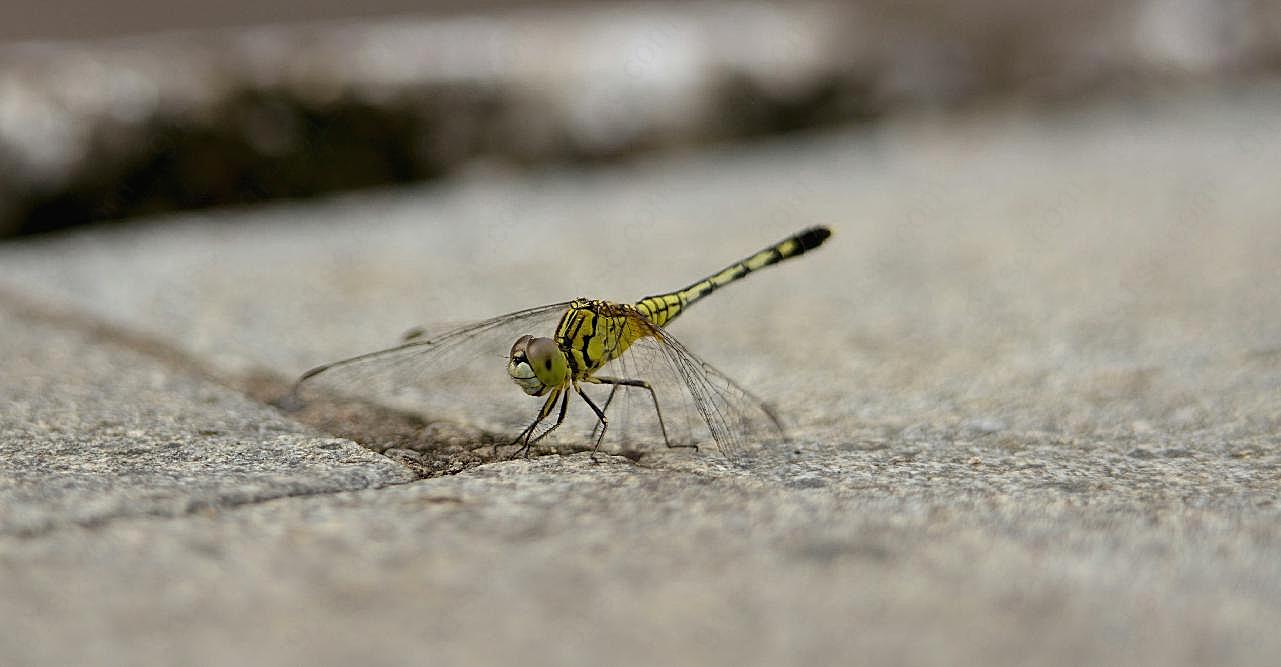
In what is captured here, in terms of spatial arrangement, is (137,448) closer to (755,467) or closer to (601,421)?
(601,421)

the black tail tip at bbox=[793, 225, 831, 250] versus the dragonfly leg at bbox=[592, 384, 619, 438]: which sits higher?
the black tail tip at bbox=[793, 225, 831, 250]

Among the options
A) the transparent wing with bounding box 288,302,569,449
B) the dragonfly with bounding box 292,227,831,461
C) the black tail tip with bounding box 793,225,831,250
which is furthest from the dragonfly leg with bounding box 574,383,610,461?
the black tail tip with bounding box 793,225,831,250

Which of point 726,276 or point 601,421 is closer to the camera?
point 601,421

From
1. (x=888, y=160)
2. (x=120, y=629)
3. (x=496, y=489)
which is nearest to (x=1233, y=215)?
(x=888, y=160)

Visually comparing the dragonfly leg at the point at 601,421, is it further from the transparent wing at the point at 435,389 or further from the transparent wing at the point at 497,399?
the transparent wing at the point at 435,389

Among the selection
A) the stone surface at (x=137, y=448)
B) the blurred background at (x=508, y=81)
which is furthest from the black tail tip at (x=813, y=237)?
the blurred background at (x=508, y=81)

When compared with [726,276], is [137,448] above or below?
below

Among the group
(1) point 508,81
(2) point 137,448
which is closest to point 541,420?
(2) point 137,448

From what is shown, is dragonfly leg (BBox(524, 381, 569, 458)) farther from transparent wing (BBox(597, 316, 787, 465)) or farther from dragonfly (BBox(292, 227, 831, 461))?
transparent wing (BBox(597, 316, 787, 465))
